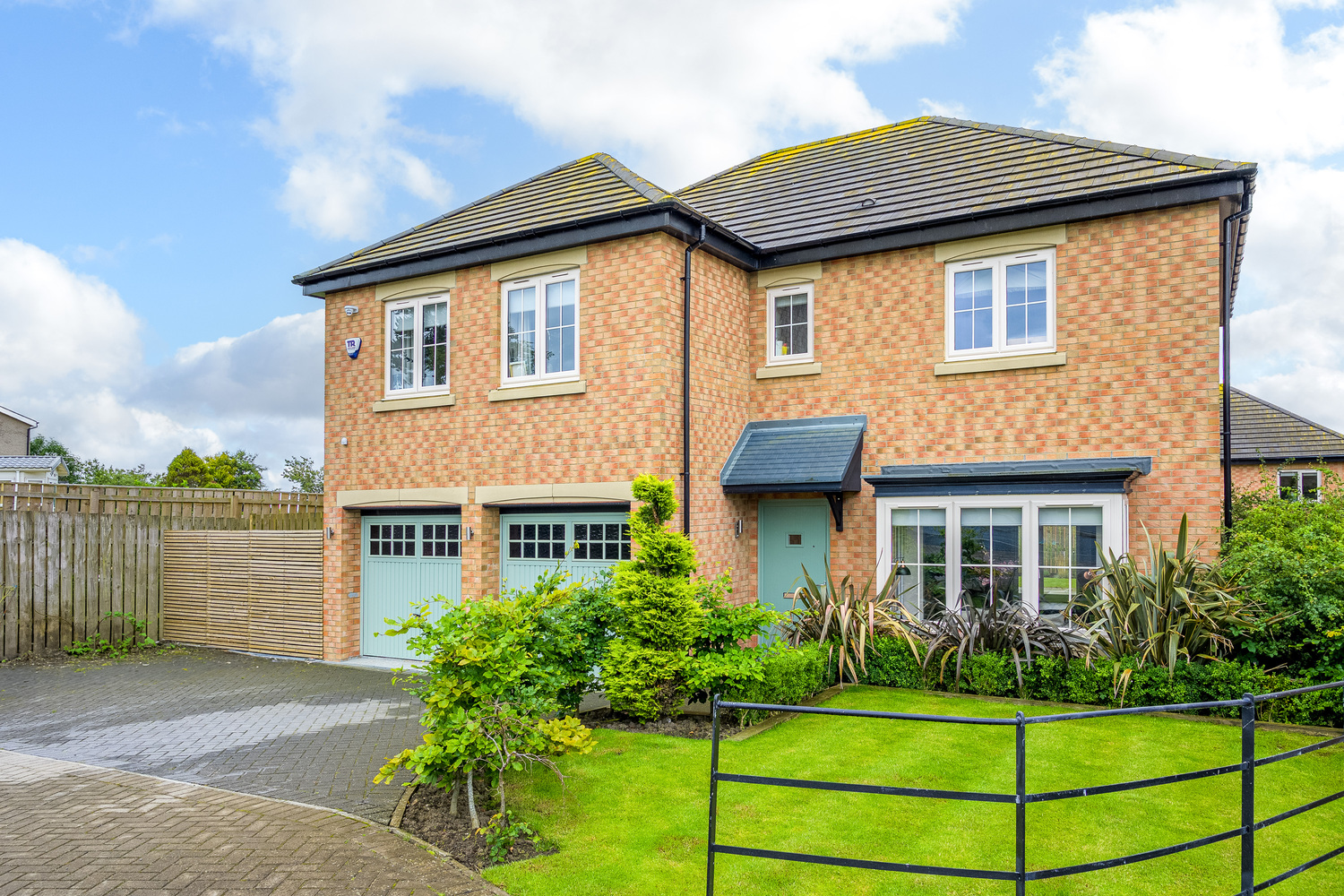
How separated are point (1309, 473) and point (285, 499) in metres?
26.7

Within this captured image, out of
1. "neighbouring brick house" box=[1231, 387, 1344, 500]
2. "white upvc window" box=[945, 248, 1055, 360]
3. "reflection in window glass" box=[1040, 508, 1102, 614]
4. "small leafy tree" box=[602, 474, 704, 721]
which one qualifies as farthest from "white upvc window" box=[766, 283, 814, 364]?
"neighbouring brick house" box=[1231, 387, 1344, 500]

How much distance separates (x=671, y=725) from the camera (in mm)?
8523

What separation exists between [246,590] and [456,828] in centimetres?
1024

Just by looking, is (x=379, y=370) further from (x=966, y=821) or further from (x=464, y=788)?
(x=966, y=821)

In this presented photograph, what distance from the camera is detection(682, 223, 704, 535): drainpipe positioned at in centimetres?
1109

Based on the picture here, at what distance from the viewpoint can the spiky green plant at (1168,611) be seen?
28.1ft

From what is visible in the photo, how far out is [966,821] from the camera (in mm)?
5953

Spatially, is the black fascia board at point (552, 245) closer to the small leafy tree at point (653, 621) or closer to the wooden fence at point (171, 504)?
the small leafy tree at point (653, 621)

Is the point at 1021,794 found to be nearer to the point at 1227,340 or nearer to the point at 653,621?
the point at 653,621

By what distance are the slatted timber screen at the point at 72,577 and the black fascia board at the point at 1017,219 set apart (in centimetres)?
1191

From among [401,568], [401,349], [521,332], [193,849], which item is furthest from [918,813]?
[401,349]

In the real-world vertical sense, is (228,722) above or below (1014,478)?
below

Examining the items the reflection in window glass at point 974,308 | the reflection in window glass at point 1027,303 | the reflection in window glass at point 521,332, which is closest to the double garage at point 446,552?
the reflection in window glass at point 521,332

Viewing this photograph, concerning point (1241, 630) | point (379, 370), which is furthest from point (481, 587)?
point (1241, 630)
